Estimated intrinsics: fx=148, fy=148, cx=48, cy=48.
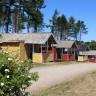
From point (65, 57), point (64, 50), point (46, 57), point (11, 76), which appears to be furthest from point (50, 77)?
point (64, 50)

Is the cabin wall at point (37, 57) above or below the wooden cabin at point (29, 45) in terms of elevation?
below

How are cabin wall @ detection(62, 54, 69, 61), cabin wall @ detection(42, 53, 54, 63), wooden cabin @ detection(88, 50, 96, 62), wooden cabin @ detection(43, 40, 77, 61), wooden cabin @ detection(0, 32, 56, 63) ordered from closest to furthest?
wooden cabin @ detection(0, 32, 56, 63)
cabin wall @ detection(42, 53, 54, 63)
wooden cabin @ detection(43, 40, 77, 61)
cabin wall @ detection(62, 54, 69, 61)
wooden cabin @ detection(88, 50, 96, 62)

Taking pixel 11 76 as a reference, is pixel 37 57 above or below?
below

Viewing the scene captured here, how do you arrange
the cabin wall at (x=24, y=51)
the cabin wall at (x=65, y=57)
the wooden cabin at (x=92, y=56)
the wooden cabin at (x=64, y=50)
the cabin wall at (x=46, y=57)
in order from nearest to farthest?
the cabin wall at (x=24, y=51) < the cabin wall at (x=46, y=57) < the wooden cabin at (x=64, y=50) < the cabin wall at (x=65, y=57) < the wooden cabin at (x=92, y=56)

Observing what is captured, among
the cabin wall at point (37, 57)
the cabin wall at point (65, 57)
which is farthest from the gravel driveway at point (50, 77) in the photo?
the cabin wall at point (65, 57)

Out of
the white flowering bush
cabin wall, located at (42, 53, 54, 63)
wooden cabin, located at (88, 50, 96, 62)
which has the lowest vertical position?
wooden cabin, located at (88, 50, 96, 62)

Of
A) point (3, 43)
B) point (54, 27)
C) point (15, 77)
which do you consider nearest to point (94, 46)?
point (54, 27)

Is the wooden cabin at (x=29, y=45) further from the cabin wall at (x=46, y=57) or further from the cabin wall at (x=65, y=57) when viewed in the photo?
the cabin wall at (x=65, y=57)

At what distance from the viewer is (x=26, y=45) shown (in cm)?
1952

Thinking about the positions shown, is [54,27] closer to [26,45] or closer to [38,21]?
[38,21]

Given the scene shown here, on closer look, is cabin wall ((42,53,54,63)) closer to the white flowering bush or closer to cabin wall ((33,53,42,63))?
cabin wall ((33,53,42,63))

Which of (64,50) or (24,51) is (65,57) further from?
(24,51)

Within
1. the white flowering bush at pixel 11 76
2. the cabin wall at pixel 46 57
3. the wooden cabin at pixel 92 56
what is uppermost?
the white flowering bush at pixel 11 76

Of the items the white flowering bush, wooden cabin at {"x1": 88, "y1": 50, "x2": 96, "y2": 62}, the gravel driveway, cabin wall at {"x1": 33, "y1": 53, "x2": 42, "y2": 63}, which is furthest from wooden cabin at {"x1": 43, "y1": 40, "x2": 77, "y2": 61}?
the white flowering bush
